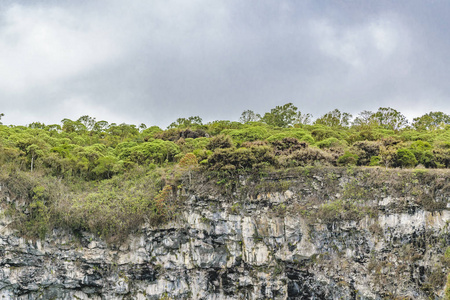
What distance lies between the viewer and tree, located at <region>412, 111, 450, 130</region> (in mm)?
46844

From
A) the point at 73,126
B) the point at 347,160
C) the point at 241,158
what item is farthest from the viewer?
the point at 73,126

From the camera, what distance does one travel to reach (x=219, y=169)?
82.7 feet

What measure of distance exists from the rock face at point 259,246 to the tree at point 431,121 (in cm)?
2993

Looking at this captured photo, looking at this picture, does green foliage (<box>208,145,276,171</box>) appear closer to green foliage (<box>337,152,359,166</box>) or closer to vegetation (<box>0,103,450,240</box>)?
vegetation (<box>0,103,450,240</box>)

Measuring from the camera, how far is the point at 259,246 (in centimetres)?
2316

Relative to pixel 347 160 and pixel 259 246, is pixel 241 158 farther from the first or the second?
pixel 347 160

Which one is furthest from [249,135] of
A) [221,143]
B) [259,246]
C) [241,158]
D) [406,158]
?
[406,158]

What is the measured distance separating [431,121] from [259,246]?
38483 millimetres

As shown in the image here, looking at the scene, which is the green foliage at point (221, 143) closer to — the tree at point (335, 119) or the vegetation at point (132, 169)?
the vegetation at point (132, 169)

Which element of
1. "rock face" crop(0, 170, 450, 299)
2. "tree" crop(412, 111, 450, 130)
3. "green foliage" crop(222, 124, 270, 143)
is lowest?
"rock face" crop(0, 170, 450, 299)

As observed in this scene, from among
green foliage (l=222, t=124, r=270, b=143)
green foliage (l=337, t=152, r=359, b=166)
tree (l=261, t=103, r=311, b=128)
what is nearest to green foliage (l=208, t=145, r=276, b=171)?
green foliage (l=337, t=152, r=359, b=166)

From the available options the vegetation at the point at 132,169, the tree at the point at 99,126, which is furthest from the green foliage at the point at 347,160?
the tree at the point at 99,126

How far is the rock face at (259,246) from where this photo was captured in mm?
21000

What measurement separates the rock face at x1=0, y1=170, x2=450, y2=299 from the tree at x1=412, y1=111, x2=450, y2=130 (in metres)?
29.9
